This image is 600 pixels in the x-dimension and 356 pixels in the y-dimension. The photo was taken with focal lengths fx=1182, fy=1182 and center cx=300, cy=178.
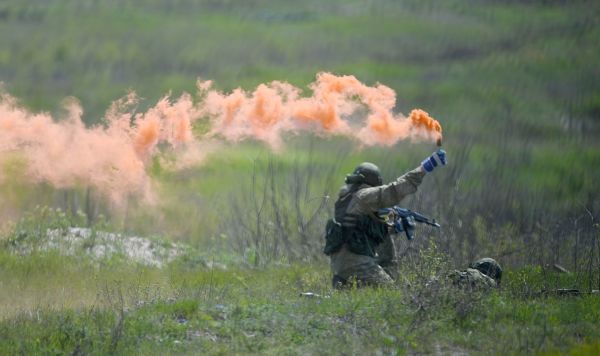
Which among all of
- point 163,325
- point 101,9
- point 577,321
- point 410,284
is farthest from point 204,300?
point 101,9

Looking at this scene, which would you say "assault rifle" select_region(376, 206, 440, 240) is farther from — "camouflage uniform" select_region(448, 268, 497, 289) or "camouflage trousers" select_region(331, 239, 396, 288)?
"camouflage uniform" select_region(448, 268, 497, 289)

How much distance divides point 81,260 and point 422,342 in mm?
6679

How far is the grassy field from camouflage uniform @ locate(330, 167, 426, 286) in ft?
1.29

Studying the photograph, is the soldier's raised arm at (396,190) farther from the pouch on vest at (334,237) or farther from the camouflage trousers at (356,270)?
the camouflage trousers at (356,270)

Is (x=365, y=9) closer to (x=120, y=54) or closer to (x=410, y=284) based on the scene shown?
(x=120, y=54)

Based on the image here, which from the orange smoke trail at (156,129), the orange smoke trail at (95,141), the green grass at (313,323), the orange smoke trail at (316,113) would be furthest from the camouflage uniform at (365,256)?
the orange smoke trail at (95,141)

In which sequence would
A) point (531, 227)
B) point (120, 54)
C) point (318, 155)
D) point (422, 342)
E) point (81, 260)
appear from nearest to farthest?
point (422, 342) < point (81, 260) < point (531, 227) < point (318, 155) < point (120, 54)

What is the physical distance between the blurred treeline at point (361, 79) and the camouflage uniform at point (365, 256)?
1857 millimetres

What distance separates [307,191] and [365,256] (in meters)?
3.86

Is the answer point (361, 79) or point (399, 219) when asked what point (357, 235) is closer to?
point (399, 219)

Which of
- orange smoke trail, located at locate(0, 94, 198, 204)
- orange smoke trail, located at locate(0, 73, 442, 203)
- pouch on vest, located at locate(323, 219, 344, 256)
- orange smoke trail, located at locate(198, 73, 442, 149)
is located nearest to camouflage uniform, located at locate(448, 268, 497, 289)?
pouch on vest, located at locate(323, 219, 344, 256)

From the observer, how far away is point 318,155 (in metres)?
20.5

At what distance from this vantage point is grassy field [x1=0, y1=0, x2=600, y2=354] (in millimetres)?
11062

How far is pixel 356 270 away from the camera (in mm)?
13195
